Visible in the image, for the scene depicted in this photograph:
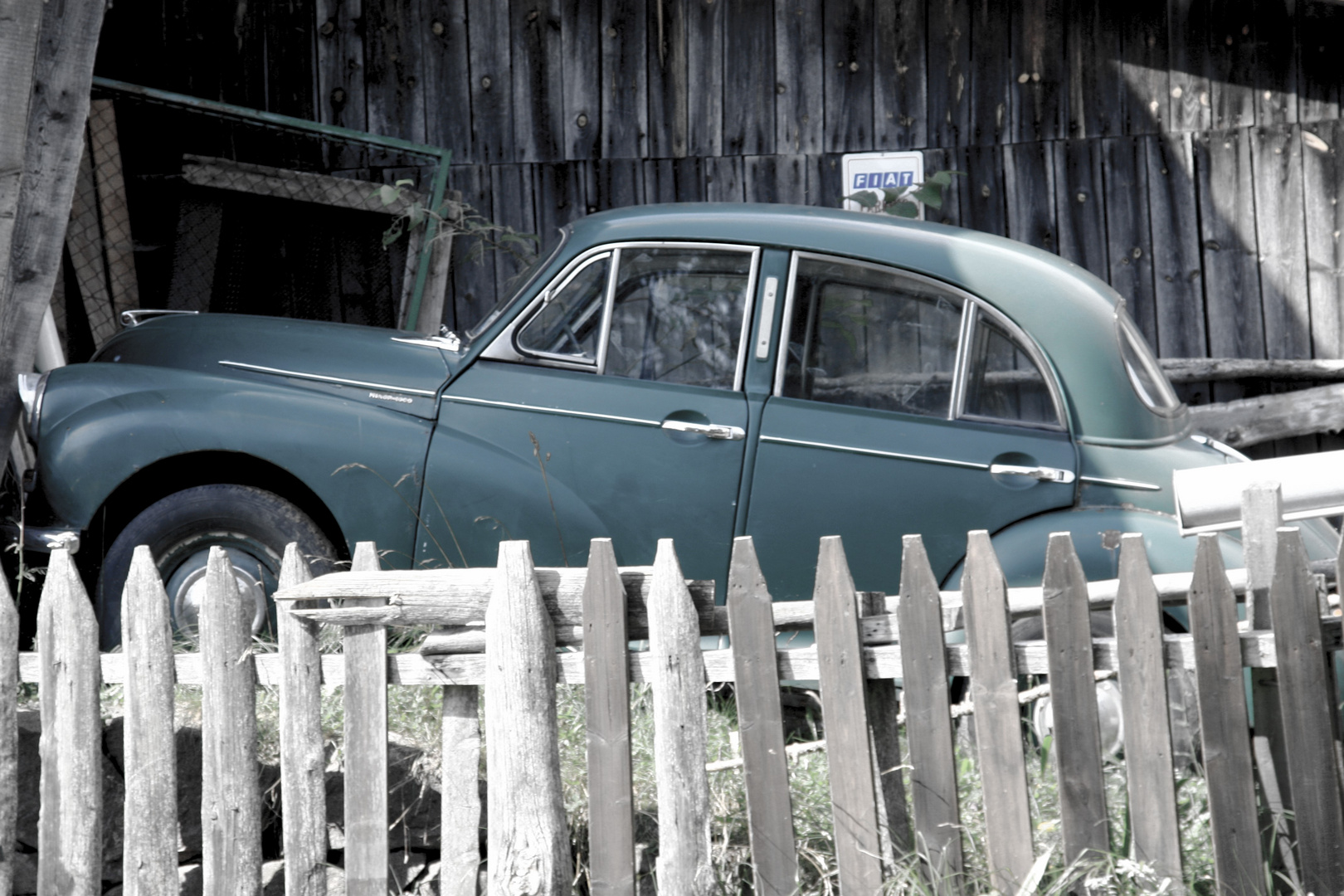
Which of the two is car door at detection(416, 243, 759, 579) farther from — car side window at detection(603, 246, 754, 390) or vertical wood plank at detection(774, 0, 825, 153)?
vertical wood plank at detection(774, 0, 825, 153)

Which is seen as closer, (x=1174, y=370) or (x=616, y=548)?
(x=616, y=548)

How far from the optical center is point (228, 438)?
3.75 metres

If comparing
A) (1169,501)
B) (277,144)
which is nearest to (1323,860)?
(1169,501)

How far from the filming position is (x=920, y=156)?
A: 21.1ft

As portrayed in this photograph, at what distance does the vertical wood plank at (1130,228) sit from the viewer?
6.34m

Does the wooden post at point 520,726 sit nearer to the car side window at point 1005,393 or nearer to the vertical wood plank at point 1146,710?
the vertical wood plank at point 1146,710

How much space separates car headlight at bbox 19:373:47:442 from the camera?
3.74 metres

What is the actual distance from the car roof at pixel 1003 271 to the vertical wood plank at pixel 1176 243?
264 cm

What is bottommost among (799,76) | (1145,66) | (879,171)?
(879,171)

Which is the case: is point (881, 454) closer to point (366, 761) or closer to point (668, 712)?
point (668, 712)

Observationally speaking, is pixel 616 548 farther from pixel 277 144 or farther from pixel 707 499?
pixel 277 144

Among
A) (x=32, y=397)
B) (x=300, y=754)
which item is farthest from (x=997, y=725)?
(x=32, y=397)

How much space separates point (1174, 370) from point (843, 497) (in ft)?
11.0

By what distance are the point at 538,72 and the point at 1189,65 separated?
361cm
